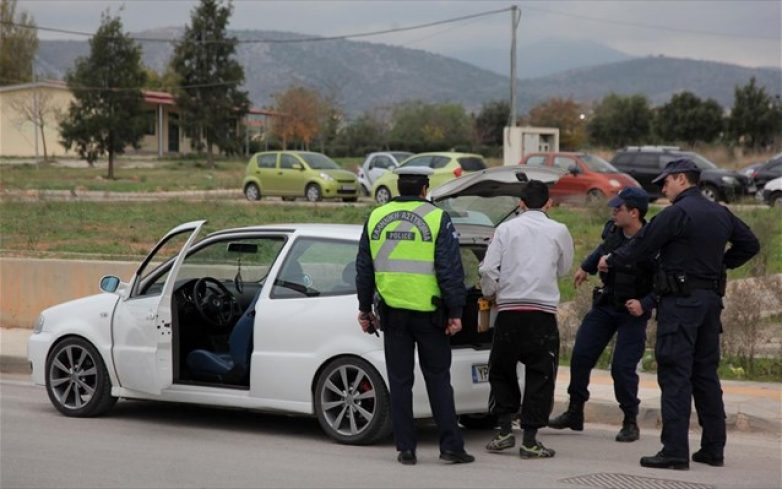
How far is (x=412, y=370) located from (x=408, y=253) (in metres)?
0.80

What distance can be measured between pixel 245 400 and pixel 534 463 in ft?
7.44

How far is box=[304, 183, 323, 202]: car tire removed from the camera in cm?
3331

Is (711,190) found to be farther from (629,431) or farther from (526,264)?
(526,264)

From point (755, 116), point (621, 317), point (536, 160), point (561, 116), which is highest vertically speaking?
point (561, 116)

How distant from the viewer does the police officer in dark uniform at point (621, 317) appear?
8.39m

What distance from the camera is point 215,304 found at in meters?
9.37

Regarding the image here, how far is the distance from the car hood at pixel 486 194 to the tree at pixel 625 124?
70.5m

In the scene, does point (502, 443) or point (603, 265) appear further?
point (603, 265)

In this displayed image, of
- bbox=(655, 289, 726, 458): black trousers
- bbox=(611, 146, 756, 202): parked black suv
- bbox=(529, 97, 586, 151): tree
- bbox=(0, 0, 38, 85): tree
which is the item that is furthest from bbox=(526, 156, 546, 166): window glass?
bbox=(0, 0, 38, 85): tree

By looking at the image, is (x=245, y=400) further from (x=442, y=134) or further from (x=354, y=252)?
(x=442, y=134)

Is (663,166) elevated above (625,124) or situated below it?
below

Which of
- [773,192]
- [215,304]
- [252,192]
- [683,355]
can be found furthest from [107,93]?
[683,355]

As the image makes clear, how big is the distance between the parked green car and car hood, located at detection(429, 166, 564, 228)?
2336 centimetres

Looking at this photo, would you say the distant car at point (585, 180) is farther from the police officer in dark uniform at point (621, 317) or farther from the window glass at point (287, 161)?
the police officer in dark uniform at point (621, 317)
